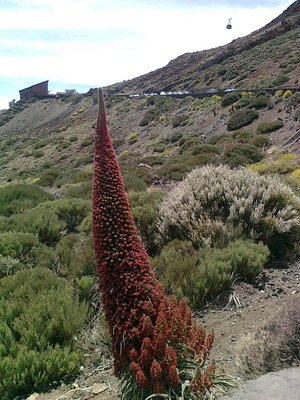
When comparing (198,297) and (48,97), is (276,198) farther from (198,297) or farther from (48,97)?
(48,97)

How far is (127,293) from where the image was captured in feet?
9.30

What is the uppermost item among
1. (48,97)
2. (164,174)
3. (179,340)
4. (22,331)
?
(48,97)

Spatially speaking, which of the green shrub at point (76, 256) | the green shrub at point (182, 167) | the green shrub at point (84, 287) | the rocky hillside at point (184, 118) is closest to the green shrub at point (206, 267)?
the green shrub at point (84, 287)

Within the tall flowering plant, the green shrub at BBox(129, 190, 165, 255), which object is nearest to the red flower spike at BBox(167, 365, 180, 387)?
the tall flowering plant

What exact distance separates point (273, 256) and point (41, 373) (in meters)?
3.46

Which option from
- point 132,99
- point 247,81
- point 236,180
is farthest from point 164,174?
point 132,99

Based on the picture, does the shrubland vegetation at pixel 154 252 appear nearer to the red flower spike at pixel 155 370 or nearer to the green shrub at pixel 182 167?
the red flower spike at pixel 155 370

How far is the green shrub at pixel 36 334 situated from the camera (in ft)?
13.6

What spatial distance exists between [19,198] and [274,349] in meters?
12.2

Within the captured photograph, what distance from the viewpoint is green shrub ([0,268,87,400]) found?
415 cm

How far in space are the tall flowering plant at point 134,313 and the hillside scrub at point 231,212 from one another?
3376 millimetres

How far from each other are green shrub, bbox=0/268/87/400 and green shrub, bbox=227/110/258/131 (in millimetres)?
23898

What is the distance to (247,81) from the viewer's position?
47.3 meters

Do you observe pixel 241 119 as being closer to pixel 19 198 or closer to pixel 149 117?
pixel 19 198
